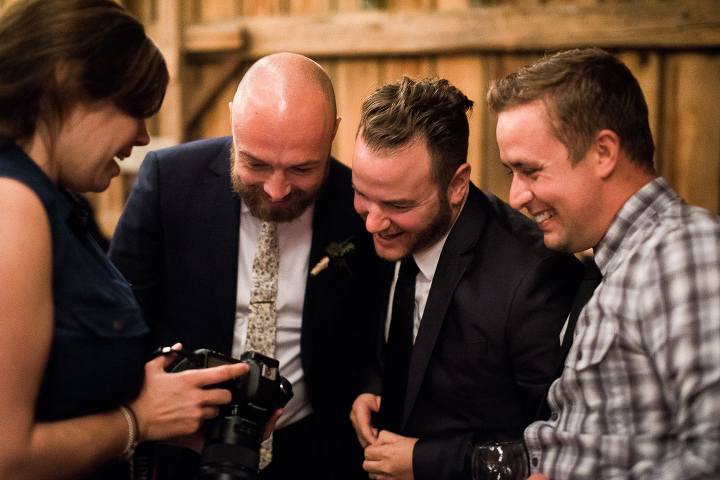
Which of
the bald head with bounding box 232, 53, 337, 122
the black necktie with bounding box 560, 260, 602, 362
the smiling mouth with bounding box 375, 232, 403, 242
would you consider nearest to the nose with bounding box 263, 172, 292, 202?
the bald head with bounding box 232, 53, 337, 122

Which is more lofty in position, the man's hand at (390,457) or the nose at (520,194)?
the nose at (520,194)

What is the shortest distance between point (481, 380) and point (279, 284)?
2.33 ft

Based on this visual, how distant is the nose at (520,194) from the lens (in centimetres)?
146

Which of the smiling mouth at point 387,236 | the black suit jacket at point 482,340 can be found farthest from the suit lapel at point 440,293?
the smiling mouth at point 387,236

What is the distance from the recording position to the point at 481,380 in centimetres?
166

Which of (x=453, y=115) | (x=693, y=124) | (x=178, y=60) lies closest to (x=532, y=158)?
(x=453, y=115)

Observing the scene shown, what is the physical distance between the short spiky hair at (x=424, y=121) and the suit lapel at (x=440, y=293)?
0.15m

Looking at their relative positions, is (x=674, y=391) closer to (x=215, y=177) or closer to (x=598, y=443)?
(x=598, y=443)

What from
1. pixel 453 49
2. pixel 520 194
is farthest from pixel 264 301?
pixel 453 49

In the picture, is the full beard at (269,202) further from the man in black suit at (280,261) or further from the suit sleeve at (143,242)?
the suit sleeve at (143,242)

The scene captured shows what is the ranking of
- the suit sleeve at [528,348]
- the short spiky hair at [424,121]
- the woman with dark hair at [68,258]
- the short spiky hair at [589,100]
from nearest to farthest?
1. the woman with dark hair at [68,258]
2. the short spiky hair at [589,100]
3. the suit sleeve at [528,348]
4. the short spiky hair at [424,121]

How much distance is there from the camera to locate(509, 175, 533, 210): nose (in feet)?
4.81

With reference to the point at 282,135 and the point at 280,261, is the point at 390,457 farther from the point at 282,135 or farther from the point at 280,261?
the point at 282,135

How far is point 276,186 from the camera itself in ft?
5.88
